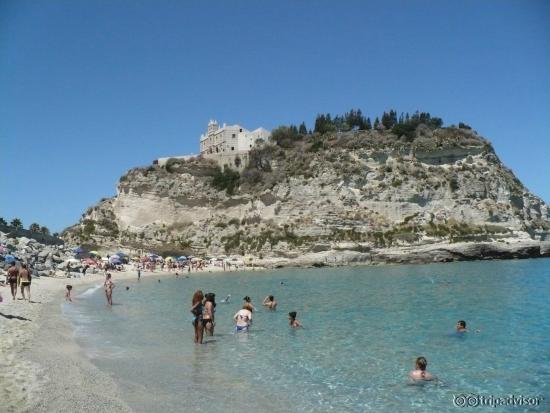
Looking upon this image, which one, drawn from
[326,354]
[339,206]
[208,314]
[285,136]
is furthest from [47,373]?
[285,136]

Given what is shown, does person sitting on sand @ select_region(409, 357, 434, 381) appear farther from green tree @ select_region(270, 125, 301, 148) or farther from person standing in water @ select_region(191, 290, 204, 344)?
green tree @ select_region(270, 125, 301, 148)

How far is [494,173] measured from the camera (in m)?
76.9

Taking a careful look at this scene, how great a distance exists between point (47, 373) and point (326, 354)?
7030 millimetres

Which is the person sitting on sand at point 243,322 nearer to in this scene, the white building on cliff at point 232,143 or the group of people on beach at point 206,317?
the group of people on beach at point 206,317

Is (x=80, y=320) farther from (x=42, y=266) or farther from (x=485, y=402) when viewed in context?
(x=42, y=266)

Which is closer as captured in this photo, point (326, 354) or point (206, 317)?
point (326, 354)

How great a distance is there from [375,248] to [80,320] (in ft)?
172

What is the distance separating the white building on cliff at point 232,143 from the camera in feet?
292

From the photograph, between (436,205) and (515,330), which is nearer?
(515,330)

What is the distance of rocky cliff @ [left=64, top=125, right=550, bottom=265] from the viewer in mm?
69062

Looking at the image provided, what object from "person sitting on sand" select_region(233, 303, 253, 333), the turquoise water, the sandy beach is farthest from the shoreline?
"person sitting on sand" select_region(233, 303, 253, 333)

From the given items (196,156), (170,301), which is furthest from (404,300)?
(196,156)

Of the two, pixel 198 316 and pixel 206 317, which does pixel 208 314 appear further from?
pixel 198 316

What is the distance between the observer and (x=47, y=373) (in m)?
9.77
